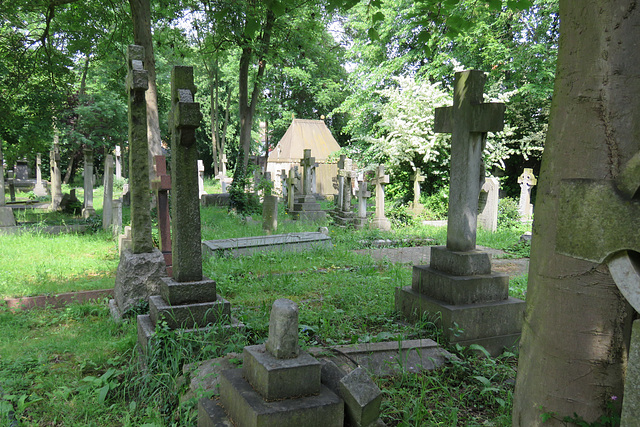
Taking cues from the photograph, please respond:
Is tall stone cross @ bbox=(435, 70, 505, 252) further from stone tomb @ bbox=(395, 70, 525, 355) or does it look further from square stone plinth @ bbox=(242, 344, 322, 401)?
square stone plinth @ bbox=(242, 344, 322, 401)

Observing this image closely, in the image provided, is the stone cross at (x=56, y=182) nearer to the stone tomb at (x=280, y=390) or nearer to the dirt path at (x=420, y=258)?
the dirt path at (x=420, y=258)

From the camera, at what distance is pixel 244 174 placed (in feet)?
44.7

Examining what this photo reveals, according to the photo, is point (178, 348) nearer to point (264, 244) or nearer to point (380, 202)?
point (264, 244)

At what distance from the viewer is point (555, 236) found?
165cm

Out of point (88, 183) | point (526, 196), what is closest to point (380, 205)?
point (526, 196)

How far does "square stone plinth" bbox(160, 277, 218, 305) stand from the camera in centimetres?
344

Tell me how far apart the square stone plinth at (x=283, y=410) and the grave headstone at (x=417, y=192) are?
11.5m

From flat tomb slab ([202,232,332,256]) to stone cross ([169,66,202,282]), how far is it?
11.5ft

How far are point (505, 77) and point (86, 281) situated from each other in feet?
54.6

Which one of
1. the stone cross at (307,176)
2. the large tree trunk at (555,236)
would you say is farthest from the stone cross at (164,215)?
the stone cross at (307,176)

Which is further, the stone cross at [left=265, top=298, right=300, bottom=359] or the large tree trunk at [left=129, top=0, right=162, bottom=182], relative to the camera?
the large tree trunk at [left=129, top=0, right=162, bottom=182]

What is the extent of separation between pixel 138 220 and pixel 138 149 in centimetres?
77

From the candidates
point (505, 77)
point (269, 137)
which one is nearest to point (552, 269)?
point (505, 77)

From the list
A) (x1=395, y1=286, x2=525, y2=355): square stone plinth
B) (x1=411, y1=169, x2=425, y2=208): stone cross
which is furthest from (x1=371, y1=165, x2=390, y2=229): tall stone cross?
(x1=395, y1=286, x2=525, y2=355): square stone plinth
